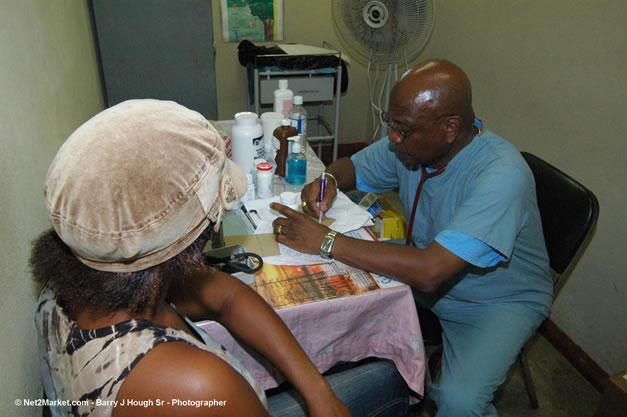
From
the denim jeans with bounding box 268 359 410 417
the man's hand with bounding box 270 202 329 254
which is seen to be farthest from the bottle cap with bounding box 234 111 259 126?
the denim jeans with bounding box 268 359 410 417

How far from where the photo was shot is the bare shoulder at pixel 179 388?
1.81 feet

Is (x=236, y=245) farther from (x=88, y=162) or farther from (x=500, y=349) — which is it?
(x=500, y=349)

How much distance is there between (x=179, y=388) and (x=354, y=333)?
634 millimetres

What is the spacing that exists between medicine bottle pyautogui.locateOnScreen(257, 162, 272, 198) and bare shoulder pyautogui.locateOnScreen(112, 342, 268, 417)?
85cm

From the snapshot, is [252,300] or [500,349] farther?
[500,349]

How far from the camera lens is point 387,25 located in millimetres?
2334

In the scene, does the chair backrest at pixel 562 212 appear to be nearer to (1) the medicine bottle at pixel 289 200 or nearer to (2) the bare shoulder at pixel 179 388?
(1) the medicine bottle at pixel 289 200

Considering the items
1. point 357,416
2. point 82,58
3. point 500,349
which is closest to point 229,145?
point 82,58

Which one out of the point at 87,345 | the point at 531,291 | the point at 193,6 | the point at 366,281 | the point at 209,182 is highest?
the point at 193,6

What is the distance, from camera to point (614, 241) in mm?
1648

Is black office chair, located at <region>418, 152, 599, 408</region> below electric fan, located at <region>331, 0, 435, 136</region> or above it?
below

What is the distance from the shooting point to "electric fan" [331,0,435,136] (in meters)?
2.23

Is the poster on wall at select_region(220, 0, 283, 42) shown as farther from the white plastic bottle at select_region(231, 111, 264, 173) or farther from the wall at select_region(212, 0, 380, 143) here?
the white plastic bottle at select_region(231, 111, 264, 173)

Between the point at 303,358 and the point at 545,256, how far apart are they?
0.93m
